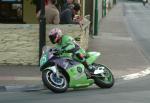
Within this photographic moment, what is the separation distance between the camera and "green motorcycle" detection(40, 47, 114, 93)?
1197 cm

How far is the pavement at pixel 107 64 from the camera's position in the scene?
13.0 meters

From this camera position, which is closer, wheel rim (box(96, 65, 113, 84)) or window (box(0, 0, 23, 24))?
wheel rim (box(96, 65, 113, 84))

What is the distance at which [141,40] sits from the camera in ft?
85.7

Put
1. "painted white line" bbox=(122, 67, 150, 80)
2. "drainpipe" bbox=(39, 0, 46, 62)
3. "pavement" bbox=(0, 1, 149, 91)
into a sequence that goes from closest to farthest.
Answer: "pavement" bbox=(0, 1, 149, 91) → "painted white line" bbox=(122, 67, 150, 80) → "drainpipe" bbox=(39, 0, 46, 62)

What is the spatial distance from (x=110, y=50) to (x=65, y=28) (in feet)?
15.0

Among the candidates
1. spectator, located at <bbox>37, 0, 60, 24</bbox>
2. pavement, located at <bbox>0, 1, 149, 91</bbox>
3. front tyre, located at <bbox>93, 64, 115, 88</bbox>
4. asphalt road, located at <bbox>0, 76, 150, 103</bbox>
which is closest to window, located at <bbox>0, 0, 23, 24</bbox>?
pavement, located at <bbox>0, 1, 149, 91</bbox>

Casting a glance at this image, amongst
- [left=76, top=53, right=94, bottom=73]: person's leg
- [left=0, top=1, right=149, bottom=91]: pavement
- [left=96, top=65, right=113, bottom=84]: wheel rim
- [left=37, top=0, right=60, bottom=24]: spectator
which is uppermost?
[left=37, top=0, right=60, bottom=24]: spectator

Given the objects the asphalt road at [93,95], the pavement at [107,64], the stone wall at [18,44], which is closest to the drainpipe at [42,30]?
the stone wall at [18,44]

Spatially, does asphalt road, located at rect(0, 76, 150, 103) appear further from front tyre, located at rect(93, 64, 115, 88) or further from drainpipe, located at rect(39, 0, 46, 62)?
drainpipe, located at rect(39, 0, 46, 62)

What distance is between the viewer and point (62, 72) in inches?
480

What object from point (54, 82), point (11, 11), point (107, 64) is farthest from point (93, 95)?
point (11, 11)

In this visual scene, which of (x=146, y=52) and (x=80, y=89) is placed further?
(x=146, y=52)

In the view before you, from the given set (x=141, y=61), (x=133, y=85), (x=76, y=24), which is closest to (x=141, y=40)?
(x=141, y=61)

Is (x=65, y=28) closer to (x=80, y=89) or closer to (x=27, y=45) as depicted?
(x=27, y=45)
